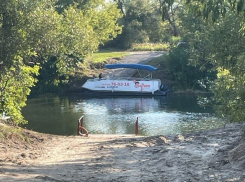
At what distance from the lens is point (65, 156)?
45.4 feet

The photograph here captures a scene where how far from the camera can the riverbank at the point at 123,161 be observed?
9773 mm

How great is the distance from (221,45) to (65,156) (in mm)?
6081

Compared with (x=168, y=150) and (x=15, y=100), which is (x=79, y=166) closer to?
A: (x=168, y=150)

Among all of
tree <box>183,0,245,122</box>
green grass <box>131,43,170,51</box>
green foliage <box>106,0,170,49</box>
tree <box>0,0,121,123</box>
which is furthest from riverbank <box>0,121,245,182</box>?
green foliage <box>106,0,170,49</box>

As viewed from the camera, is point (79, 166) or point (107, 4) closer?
point (79, 166)

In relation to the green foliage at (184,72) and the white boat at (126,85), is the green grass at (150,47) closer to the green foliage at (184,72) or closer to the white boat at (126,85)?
the green foliage at (184,72)

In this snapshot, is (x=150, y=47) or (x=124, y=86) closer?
(x=124, y=86)

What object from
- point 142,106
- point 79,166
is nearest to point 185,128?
point 142,106

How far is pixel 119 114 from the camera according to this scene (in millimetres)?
32875

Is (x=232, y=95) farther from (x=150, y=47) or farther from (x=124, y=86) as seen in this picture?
(x=150, y=47)

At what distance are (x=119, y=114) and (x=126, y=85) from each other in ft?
42.2

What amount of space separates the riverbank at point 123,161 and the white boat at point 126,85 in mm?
27831

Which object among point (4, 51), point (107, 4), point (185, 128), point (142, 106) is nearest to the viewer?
point (4, 51)

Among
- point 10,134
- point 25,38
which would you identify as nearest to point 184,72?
point 10,134
